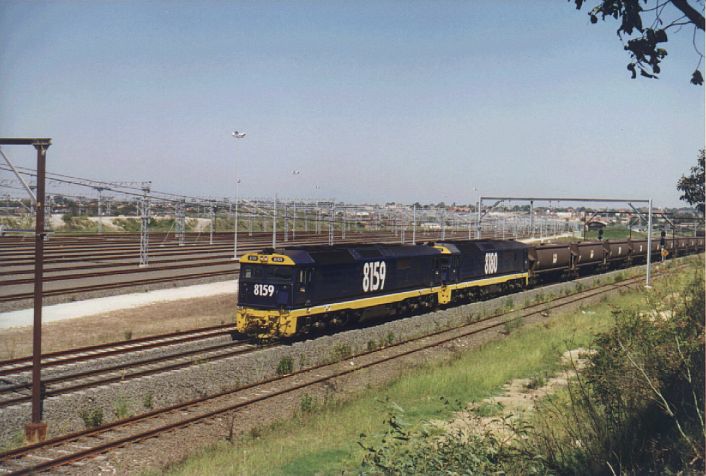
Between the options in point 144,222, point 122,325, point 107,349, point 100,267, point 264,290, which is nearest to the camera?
point 107,349

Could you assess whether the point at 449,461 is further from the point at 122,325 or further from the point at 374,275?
the point at 122,325

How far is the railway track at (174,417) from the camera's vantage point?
12375 millimetres

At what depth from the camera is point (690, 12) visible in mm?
Result: 7023

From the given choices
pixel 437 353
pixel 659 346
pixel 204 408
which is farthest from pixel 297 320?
pixel 659 346

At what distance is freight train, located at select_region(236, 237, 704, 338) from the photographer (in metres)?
22.5

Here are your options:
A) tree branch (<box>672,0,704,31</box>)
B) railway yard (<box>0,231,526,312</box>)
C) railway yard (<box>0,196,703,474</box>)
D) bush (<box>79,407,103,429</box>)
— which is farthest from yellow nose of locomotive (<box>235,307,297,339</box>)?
tree branch (<box>672,0,704,31</box>)

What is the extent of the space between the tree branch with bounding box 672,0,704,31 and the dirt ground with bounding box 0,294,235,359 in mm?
21196

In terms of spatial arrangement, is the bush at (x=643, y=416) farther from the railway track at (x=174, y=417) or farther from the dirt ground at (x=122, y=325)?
the dirt ground at (x=122, y=325)

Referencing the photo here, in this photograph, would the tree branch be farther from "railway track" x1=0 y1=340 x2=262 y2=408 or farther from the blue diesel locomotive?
the blue diesel locomotive

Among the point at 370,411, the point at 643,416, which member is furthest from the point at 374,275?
the point at 643,416

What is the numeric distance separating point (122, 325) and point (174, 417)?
13.5 m

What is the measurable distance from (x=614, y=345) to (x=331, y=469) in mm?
7141

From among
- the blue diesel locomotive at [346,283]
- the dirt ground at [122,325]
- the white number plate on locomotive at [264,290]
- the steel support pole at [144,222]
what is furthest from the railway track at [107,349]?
the steel support pole at [144,222]

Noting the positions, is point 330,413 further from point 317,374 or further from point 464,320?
point 464,320
